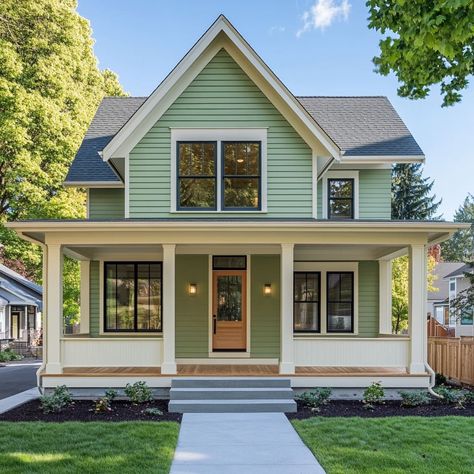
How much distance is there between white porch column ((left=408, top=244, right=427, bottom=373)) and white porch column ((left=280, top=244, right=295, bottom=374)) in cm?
240

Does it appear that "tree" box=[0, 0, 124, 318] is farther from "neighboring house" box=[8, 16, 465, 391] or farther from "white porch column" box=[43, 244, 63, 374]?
"white porch column" box=[43, 244, 63, 374]

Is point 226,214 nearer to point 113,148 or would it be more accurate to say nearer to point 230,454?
point 113,148

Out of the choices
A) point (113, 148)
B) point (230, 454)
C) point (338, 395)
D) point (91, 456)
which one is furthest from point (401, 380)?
point (113, 148)

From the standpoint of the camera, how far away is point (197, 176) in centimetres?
1097

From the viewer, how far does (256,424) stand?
24.9ft

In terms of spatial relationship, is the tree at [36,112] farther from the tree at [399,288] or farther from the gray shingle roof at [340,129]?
the tree at [399,288]

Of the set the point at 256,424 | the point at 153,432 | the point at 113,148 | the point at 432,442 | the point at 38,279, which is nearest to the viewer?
the point at 432,442

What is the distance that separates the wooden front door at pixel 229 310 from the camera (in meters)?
11.6

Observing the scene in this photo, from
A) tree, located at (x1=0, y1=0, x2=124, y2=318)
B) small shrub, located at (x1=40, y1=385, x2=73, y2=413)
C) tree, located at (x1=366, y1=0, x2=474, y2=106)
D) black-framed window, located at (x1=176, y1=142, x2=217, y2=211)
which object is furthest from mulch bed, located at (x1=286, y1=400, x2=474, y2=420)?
tree, located at (x1=0, y1=0, x2=124, y2=318)

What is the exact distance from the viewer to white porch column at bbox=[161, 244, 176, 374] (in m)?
9.47

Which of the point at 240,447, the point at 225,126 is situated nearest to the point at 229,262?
the point at 225,126

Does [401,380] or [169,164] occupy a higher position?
[169,164]

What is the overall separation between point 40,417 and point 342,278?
7.58 metres

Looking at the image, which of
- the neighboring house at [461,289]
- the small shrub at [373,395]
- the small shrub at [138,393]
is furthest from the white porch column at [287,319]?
the neighboring house at [461,289]
